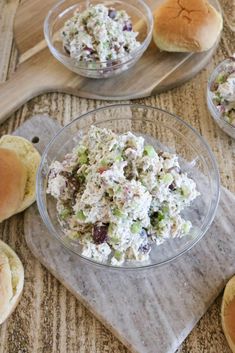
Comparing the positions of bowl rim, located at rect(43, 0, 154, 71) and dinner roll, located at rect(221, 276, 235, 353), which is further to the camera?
bowl rim, located at rect(43, 0, 154, 71)

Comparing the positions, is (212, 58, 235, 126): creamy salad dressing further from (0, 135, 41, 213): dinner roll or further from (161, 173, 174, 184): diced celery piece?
(0, 135, 41, 213): dinner roll

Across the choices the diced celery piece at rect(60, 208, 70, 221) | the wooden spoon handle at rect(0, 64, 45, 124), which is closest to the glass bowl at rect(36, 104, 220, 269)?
the diced celery piece at rect(60, 208, 70, 221)

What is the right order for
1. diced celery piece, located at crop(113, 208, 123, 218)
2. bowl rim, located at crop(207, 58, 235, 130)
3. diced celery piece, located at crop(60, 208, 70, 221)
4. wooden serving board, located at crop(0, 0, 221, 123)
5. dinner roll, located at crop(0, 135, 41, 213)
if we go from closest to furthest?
diced celery piece, located at crop(113, 208, 123, 218), diced celery piece, located at crop(60, 208, 70, 221), dinner roll, located at crop(0, 135, 41, 213), bowl rim, located at crop(207, 58, 235, 130), wooden serving board, located at crop(0, 0, 221, 123)

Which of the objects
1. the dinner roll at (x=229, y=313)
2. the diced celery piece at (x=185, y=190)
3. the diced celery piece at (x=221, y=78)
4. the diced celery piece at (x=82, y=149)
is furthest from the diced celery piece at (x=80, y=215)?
the diced celery piece at (x=221, y=78)

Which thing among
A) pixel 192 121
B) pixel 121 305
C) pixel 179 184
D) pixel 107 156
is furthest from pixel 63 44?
pixel 121 305

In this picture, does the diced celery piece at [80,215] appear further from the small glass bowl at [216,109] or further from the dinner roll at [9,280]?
the small glass bowl at [216,109]

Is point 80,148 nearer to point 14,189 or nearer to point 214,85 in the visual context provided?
point 14,189
